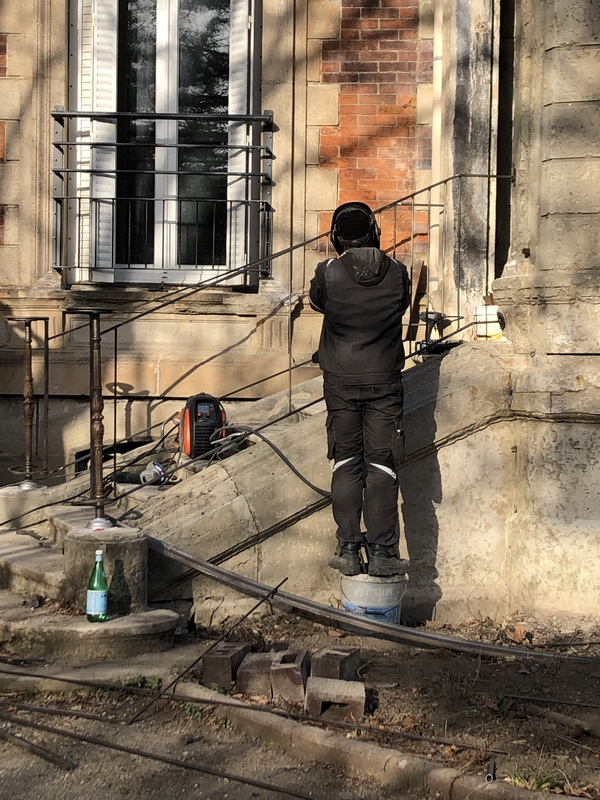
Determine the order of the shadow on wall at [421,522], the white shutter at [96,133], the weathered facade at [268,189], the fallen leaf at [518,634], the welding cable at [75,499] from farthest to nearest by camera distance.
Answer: the white shutter at [96,133]
the weathered facade at [268,189]
the welding cable at [75,499]
the shadow on wall at [421,522]
the fallen leaf at [518,634]

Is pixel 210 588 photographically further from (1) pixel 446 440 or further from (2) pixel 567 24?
(2) pixel 567 24

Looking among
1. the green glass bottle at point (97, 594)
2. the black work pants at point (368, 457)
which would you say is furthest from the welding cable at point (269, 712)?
the black work pants at point (368, 457)

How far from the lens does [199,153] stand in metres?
8.91

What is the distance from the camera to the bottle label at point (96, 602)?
4953mm

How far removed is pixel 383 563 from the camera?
17.5 feet

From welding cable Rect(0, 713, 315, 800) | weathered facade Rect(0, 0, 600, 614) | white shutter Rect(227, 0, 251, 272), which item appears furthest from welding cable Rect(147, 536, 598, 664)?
white shutter Rect(227, 0, 251, 272)

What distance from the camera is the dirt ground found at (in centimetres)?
371

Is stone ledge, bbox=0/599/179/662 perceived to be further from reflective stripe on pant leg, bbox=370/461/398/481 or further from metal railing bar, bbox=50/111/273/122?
metal railing bar, bbox=50/111/273/122

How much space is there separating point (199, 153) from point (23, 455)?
296cm

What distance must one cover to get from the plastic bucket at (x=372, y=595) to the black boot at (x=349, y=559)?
0.16 feet

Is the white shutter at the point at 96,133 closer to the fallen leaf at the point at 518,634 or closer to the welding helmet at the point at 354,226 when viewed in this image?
the welding helmet at the point at 354,226

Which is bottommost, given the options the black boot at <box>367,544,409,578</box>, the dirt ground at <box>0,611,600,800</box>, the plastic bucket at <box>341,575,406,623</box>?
the dirt ground at <box>0,611,600,800</box>

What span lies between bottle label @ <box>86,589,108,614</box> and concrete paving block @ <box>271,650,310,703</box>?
3.15ft

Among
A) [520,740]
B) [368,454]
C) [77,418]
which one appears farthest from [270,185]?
[520,740]
